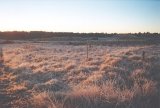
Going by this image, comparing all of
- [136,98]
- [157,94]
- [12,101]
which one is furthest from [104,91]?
[12,101]

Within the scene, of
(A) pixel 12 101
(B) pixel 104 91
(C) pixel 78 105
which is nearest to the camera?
(C) pixel 78 105

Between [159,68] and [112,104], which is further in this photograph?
[159,68]

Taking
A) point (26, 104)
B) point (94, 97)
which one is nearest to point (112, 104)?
point (94, 97)

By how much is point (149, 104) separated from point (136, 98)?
0.44 metres

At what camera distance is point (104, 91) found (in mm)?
8469

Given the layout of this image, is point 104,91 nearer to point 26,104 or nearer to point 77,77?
point 26,104

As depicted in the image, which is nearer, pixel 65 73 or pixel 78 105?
pixel 78 105

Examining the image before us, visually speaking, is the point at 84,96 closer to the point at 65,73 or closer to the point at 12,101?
the point at 12,101

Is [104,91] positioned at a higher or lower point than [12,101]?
higher

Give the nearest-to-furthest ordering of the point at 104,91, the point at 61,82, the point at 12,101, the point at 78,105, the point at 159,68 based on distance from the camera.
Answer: the point at 78,105, the point at 104,91, the point at 12,101, the point at 61,82, the point at 159,68

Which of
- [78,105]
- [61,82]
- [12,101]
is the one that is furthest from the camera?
[61,82]

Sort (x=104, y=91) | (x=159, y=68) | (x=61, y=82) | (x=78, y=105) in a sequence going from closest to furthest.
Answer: (x=78, y=105)
(x=104, y=91)
(x=61, y=82)
(x=159, y=68)

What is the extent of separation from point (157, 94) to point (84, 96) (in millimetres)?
2391

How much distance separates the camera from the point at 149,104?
26.0 feet
